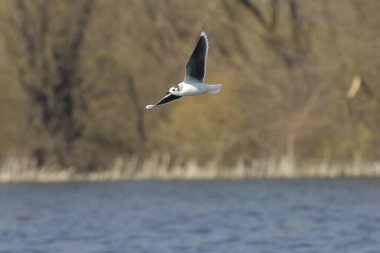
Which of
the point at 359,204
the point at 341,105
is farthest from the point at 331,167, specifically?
the point at 359,204

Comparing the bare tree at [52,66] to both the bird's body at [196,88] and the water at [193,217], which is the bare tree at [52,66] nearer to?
the water at [193,217]

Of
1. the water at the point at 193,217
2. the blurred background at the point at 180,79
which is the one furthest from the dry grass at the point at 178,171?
the blurred background at the point at 180,79

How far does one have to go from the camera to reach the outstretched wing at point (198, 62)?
1430 cm

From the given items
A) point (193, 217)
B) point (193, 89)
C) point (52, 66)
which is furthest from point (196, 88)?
point (52, 66)

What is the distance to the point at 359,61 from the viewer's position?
37562mm

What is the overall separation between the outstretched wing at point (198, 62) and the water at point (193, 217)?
224 inches

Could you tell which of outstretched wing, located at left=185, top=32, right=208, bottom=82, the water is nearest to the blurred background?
the water

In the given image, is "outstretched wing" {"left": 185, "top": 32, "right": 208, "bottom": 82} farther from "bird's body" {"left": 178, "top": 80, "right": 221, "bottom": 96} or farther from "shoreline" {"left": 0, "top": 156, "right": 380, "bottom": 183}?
"shoreline" {"left": 0, "top": 156, "right": 380, "bottom": 183}

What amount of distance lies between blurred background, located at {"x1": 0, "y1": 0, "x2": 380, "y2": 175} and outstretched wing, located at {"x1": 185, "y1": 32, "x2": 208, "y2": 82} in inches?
918

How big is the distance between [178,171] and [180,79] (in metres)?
5.67

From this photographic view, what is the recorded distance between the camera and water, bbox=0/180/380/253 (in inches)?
813

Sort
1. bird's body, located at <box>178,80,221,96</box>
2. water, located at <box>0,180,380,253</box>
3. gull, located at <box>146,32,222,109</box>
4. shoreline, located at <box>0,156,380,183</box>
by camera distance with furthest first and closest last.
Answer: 1. shoreline, located at <box>0,156,380,183</box>
2. water, located at <box>0,180,380,253</box>
3. gull, located at <box>146,32,222,109</box>
4. bird's body, located at <box>178,80,221,96</box>

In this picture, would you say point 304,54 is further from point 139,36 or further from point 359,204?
point 359,204

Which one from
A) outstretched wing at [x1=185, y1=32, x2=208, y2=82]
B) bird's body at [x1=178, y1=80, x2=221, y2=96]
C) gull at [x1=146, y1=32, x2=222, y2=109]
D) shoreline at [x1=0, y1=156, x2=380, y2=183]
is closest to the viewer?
bird's body at [x1=178, y1=80, x2=221, y2=96]
